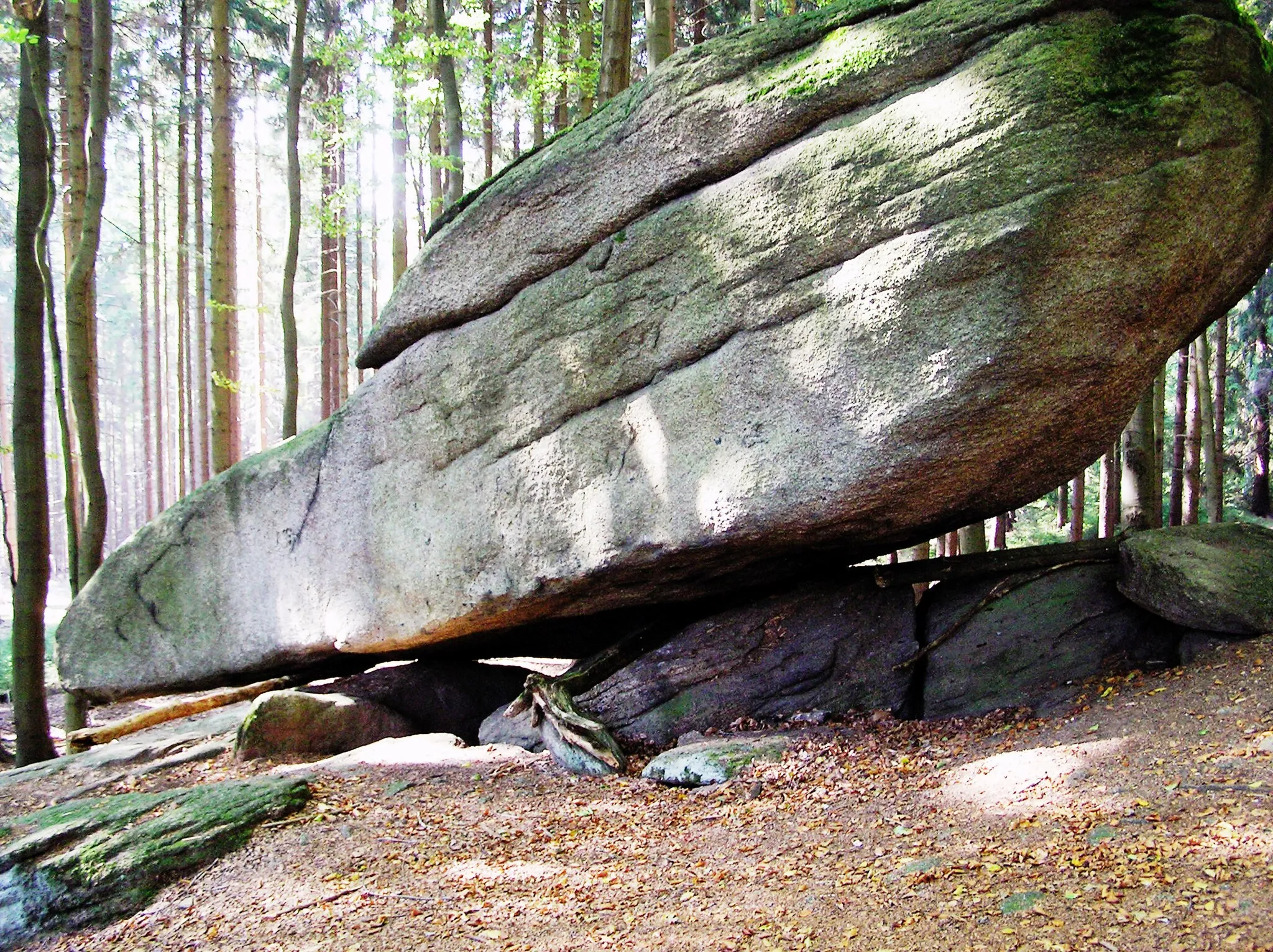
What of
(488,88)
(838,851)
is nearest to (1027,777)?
(838,851)

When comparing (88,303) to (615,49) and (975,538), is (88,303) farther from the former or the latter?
(975,538)

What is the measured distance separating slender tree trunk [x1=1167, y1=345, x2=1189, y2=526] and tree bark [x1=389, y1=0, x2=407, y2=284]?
13.6 meters

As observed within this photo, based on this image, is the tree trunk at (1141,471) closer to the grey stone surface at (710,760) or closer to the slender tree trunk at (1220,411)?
the slender tree trunk at (1220,411)

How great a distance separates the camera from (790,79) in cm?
655

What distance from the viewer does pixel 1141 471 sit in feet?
32.1

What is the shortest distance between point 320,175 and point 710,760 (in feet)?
70.4

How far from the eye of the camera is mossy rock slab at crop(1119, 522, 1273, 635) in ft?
21.1

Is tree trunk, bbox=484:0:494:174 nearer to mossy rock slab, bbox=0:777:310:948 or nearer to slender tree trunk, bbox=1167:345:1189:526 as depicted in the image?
slender tree trunk, bbox=1167:345:1189:526

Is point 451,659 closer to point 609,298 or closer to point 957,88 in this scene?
point 609,298

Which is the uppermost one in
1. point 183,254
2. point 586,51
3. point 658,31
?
point 586,51

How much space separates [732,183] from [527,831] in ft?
15.4

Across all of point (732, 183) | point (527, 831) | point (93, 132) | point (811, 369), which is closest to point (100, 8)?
point (93, 132)

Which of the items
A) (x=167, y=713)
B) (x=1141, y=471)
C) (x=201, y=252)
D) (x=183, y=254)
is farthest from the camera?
(x=183, y=254)

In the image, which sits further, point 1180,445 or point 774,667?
point 1180,445
